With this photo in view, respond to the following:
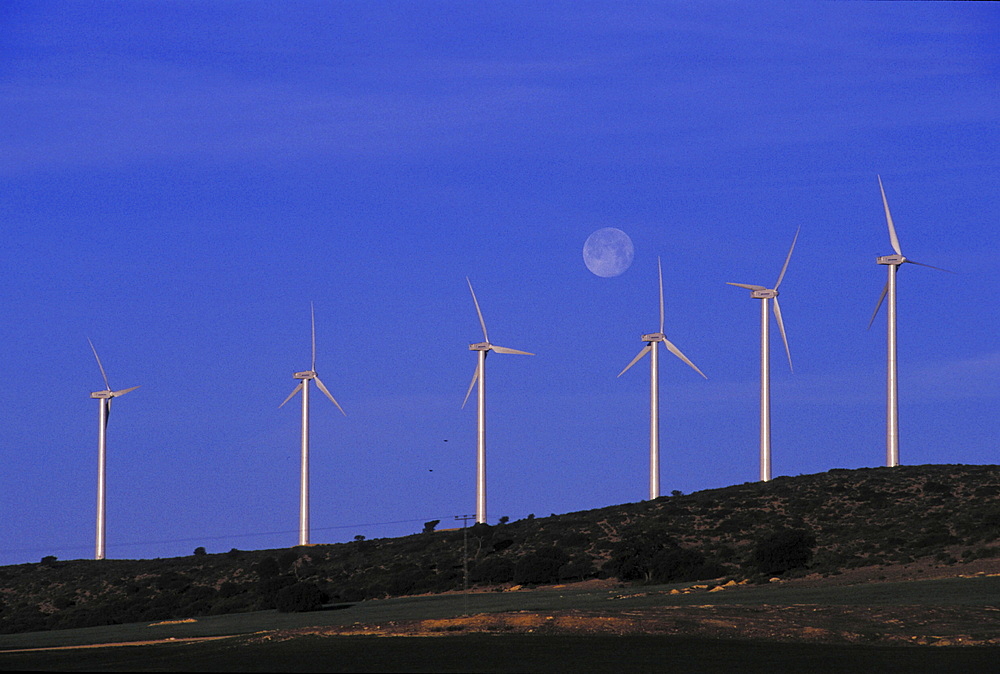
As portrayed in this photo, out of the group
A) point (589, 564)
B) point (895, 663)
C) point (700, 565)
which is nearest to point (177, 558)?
point (589, 564)

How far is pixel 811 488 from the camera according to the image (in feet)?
404

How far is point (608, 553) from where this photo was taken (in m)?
109

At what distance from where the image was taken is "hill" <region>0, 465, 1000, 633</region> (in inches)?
3752

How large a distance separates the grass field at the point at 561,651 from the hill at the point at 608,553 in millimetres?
17078

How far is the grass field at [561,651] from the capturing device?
49781 mm

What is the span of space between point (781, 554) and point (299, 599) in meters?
31.4

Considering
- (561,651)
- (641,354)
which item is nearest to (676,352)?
(641,354)

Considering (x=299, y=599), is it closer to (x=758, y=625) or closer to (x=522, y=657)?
(x=758, y=625)

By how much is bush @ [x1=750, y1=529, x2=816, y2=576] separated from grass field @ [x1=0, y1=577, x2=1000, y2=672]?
14.9 m

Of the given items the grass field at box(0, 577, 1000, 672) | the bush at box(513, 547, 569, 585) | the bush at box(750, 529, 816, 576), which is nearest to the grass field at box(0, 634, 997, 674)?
the grass field at box(0, 577, 1000, 672)

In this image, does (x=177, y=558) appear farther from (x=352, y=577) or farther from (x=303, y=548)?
(x=352, y=577)

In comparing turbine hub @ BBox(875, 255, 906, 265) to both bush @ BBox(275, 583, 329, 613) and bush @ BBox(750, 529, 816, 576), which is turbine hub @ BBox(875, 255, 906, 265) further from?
bush @ BBox(275, 583, 329, 613)

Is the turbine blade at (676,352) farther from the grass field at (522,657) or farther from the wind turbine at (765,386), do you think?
the grass field at (522,657)

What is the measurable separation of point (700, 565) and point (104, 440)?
58.5 metres
